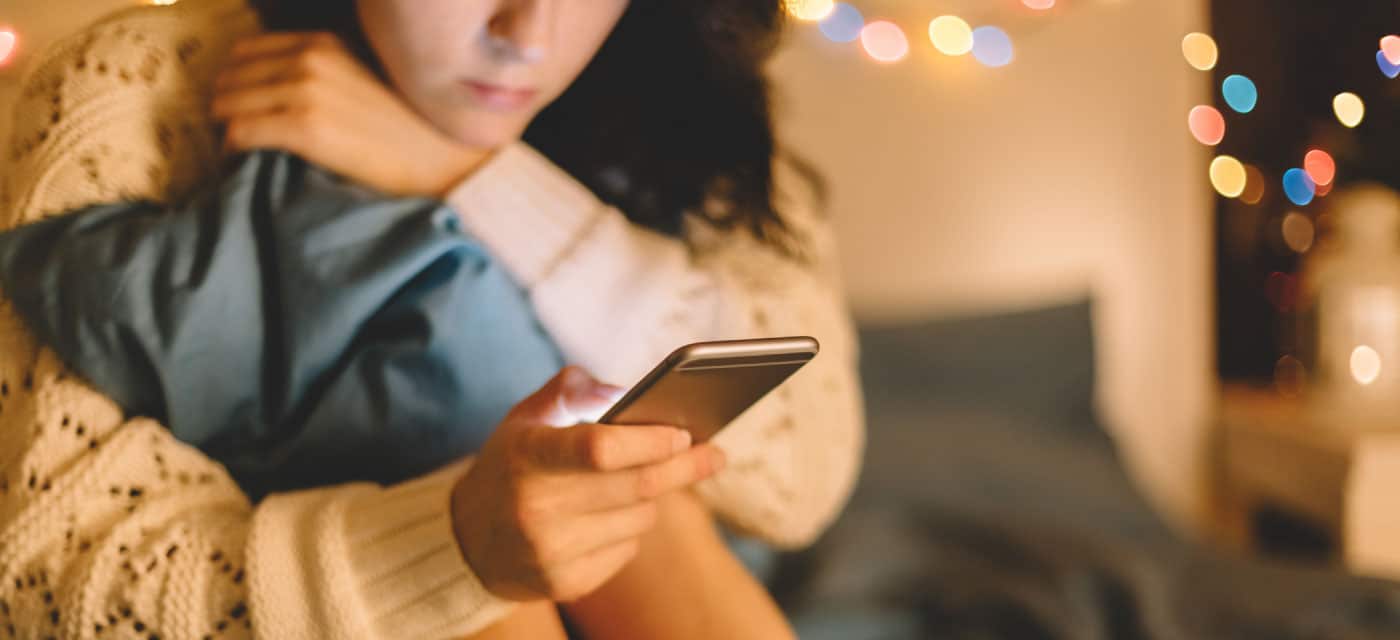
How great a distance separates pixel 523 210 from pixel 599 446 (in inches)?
11.2

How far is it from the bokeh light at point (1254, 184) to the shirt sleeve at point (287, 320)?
1.80m

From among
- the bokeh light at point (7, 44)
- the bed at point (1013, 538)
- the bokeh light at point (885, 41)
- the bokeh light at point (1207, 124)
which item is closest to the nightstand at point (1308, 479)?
the bed at point (1013, 538)

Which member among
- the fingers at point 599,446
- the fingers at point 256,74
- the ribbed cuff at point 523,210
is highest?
the fingers at point 256,74

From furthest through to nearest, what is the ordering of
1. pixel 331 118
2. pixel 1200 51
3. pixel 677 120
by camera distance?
pixel 1200 51
pixel 677 120
pixel 331 118

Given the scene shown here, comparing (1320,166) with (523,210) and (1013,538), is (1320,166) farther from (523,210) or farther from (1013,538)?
(523,210)

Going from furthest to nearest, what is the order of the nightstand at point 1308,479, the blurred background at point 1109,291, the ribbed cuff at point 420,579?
the nightstand at point 1308,479 < the blurred background at point 1109,291 < the ribbed cuff at point 420,579

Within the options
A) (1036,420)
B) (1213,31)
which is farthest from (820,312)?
(1213,31)

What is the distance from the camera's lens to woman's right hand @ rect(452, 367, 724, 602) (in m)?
0.45


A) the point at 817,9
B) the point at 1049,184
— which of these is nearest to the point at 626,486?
the point at 817,9

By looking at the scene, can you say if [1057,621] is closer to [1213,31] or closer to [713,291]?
[713,291]

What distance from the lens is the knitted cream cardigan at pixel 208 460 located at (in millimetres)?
520

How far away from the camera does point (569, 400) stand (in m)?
0.50

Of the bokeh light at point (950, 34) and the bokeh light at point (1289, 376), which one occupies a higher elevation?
the bokeh light at point (950, 34)

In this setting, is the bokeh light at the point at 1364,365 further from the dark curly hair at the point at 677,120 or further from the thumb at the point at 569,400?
the thumb at the point at 569,400
